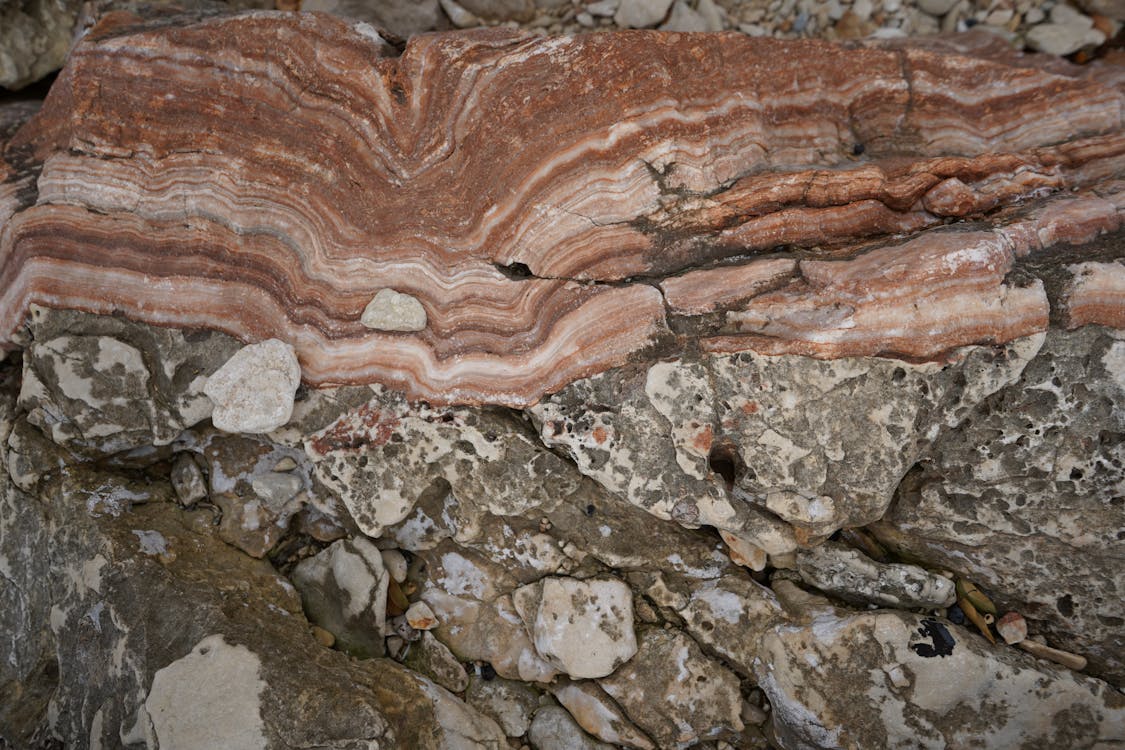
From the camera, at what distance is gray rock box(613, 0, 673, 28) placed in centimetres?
414

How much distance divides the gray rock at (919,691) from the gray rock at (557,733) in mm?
883

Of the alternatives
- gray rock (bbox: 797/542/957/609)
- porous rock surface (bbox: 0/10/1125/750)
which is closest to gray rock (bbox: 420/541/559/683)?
porous rock surface (bbox: 0/10/1125/750)

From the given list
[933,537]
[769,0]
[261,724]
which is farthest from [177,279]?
[769,0]

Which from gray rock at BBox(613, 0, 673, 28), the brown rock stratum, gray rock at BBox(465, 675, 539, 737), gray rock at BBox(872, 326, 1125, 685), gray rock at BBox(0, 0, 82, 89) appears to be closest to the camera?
gray rock at BBox(872, 326, 1125, 685)

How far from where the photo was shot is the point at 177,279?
3.01 metres

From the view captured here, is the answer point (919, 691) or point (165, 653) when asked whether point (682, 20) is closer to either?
point (919, 691)

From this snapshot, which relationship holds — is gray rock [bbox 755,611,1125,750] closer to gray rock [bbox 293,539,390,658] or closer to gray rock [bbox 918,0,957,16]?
gray rock [bbox 293,539,390,658]

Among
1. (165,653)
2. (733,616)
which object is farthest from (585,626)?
(165,653)

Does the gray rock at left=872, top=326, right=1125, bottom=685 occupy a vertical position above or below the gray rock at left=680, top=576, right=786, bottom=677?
above

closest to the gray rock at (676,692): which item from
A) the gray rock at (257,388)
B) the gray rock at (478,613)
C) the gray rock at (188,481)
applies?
the gray rock at (478,613)

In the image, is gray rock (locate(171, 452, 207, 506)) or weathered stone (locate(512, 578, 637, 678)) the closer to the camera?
weathered stone (locate(512, 578, 637, 678))

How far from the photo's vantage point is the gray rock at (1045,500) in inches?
100.0

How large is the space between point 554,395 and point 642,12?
2.77 metres

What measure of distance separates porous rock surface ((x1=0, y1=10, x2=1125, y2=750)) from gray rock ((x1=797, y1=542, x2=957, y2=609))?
16 millimetres
